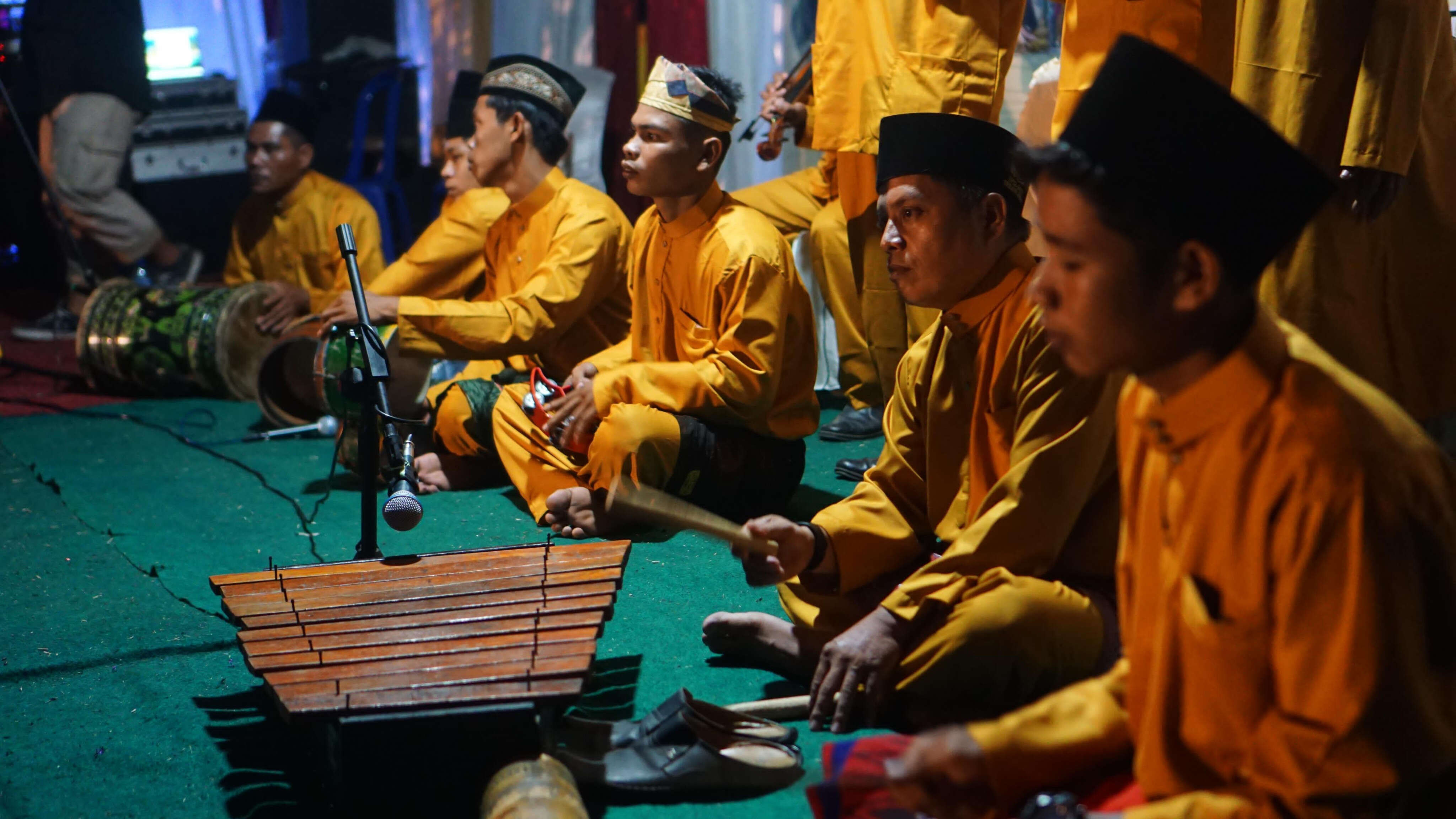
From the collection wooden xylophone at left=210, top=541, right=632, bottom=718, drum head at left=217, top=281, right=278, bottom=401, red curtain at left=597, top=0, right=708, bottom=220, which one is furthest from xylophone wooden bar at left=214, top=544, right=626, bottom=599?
red curtain at left=597, top=0, right=708, bottom=220

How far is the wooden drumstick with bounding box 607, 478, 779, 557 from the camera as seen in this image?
2104 millimetres

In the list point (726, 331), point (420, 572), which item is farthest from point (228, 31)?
point (420, 572)

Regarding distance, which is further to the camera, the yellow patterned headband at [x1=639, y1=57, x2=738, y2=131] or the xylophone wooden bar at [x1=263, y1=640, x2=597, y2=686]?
the yellow patterned headband at [x1=639, y1=57, x2=738, y2=131]

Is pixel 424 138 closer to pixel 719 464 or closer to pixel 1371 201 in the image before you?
pixel 719 464

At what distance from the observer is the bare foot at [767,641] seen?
8.73 ft

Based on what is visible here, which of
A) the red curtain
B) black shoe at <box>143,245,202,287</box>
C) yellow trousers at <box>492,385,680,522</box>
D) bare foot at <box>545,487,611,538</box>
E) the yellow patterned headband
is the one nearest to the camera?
yellow trousers at <box>492,385,680,522</box>

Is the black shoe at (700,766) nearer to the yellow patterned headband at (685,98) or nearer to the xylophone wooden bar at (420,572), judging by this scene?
the xylophone wooden bar at (420,572)

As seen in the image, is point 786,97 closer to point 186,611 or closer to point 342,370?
point 342,370

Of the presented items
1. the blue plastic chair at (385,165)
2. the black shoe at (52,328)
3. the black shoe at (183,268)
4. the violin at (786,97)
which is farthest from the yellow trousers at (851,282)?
the black shoe at (52,328)

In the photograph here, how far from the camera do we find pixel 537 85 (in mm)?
4988

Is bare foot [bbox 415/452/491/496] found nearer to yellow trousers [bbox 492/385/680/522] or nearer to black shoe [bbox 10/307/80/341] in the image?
yellow trousers [bbox 492/385/680/522]

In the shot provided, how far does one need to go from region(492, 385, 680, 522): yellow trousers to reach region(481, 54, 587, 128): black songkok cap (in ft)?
4.29

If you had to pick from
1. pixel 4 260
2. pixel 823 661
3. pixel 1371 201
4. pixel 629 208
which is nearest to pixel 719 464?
pixel 823 661

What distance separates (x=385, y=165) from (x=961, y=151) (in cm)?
571
